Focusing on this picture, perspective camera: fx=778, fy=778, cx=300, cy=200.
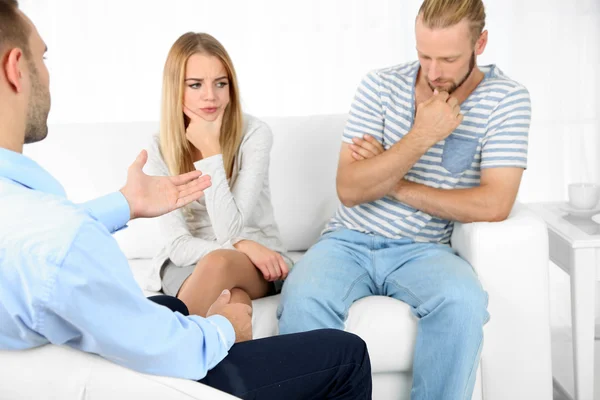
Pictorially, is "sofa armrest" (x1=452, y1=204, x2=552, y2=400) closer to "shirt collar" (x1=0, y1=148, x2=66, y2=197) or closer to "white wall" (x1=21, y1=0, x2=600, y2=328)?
"shirt collar" (x1=0, y1=148, x2=66, y2=197)

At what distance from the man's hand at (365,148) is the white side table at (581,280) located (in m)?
0.58

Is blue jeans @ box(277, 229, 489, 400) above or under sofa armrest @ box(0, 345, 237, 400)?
under

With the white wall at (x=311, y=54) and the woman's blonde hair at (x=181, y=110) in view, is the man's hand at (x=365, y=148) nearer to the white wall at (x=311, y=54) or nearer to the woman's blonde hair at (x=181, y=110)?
the woman's blonde hair at (x=181, y=110)

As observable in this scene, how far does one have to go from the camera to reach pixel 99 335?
1.11 meters

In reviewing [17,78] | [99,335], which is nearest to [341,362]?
[99,335]

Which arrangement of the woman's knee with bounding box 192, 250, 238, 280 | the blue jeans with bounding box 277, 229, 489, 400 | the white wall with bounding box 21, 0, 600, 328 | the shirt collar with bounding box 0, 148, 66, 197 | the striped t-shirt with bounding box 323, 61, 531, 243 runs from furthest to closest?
the white wall with bounding box 21, 0, 600, 328 < the striped t-shirt with bounding box 323, 61, 531, 243 < the woman's knee with bounding box 192, 250, 238, 280 < the blue jeans with bounding box 277, 229, 489, 400 < the shirt collar with bounding box 0, 148, 66, 197

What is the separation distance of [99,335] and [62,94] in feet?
8.64

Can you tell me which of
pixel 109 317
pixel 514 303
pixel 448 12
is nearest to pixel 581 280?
pixel 514 303

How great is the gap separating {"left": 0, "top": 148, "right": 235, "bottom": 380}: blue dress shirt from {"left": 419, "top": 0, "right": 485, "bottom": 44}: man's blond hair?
1187 mm

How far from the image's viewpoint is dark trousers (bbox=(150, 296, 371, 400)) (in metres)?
1.30

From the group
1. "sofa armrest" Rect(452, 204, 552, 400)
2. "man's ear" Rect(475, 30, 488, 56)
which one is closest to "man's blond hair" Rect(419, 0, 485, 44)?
"man's ear" Rect(475, 30, 488, 56)

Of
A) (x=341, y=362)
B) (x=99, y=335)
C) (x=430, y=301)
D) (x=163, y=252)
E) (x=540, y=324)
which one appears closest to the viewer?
(x=99, y=335)

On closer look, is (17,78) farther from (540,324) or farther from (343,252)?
(540,324)

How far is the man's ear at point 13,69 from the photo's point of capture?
1.22 meters
